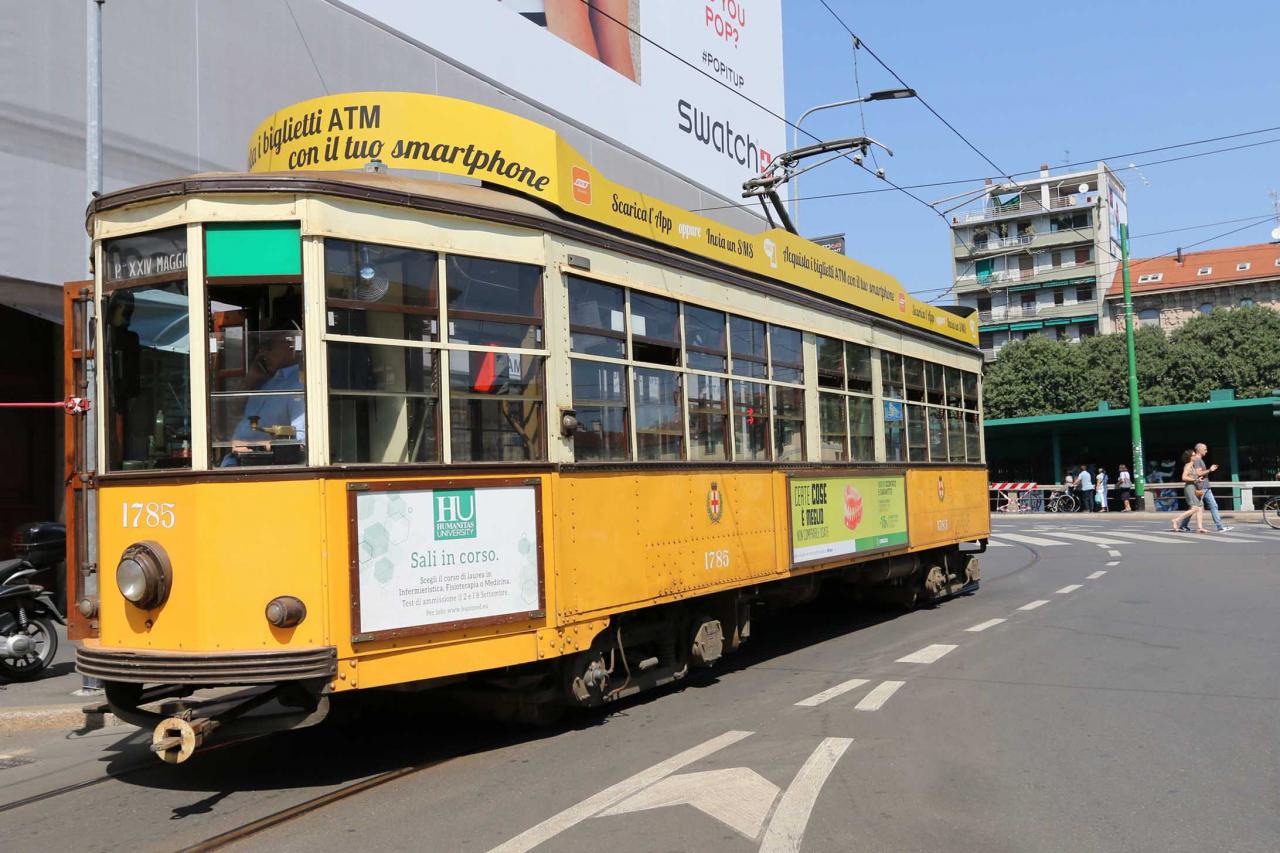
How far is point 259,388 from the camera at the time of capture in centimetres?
505

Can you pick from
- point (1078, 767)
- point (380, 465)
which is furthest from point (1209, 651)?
point (380, 465)

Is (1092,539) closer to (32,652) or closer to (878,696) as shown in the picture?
(878,696)

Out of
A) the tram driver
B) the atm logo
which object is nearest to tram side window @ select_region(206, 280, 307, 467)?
the tram driver

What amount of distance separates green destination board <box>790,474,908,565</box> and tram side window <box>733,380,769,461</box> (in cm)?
55

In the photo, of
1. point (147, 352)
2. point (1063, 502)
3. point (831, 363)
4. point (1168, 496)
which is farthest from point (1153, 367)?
point (147, 352)

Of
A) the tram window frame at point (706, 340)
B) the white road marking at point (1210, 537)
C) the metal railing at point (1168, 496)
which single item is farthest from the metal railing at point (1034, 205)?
the tram window frame at point (706, 340)

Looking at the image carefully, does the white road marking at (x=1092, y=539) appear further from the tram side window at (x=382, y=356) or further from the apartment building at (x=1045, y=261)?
the apartment building at (x=1045, y=261)

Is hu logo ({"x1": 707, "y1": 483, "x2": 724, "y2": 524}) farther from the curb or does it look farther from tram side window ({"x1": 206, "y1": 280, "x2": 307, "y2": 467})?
the curb

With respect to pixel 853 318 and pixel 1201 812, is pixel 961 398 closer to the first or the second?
pixel 853 318

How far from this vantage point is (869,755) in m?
5.43

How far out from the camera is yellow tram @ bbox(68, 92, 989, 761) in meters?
4.93

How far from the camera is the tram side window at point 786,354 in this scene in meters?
8.28

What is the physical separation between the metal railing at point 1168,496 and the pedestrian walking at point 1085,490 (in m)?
0.47

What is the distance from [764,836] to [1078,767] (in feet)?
6.40
